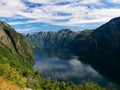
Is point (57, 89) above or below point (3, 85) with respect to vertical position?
below

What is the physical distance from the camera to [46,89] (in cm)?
11119

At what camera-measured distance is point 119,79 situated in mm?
199125

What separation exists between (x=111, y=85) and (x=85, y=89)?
57.7 m

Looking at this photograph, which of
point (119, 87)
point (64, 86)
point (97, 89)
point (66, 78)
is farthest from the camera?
point (66, 78)

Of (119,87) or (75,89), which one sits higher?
(75,89)

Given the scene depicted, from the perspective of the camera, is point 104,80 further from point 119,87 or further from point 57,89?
point 57,89

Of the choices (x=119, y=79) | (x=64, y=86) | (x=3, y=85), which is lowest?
(x=119, y=79)

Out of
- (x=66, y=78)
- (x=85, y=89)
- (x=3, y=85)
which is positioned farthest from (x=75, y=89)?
(x=3, y=85)

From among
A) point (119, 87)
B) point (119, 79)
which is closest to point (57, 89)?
point (119, 87)

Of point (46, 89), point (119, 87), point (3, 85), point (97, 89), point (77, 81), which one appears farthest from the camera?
point (77, 81)

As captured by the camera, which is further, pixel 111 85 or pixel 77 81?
pixel 77 81

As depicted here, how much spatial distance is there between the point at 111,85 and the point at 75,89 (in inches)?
2378

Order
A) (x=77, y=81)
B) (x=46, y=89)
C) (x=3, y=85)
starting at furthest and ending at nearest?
(x=77, y=81), (x=46, y=89), (x=3, y=85)

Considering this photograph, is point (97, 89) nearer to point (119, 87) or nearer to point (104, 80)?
point (119, 87)
